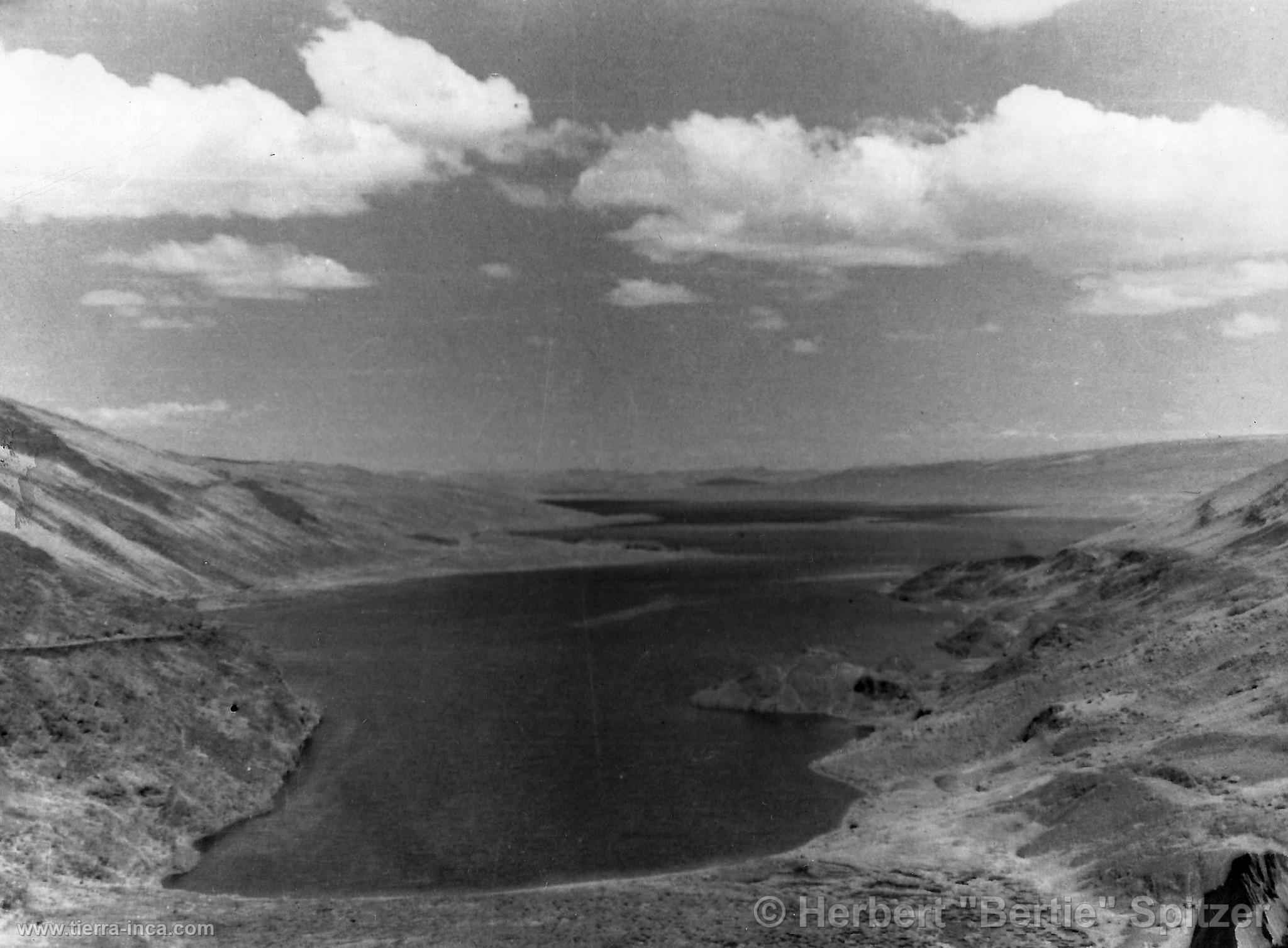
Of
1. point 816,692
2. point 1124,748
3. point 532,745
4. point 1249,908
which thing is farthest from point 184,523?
point 1249,908

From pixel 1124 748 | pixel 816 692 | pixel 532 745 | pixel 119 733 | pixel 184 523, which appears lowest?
pixel 532 745

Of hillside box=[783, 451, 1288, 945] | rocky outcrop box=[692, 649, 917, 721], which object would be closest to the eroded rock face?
hillside box=[783, 451, 1288, 945]

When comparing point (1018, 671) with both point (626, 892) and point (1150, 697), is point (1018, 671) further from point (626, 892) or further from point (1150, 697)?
point (626, 892)

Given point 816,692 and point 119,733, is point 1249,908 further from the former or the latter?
point 816,692

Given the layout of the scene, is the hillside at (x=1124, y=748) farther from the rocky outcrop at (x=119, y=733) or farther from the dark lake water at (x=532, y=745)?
the rocky outcrop at (x=119, y=733)

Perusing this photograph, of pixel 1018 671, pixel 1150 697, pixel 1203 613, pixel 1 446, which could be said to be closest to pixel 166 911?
pixel 1150 697

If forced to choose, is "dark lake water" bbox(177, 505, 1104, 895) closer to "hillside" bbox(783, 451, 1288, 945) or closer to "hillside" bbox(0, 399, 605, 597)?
"hillside" bbox(783, 451, 1288, 945)

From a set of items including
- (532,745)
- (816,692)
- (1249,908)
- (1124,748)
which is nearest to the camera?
(1249,908)
